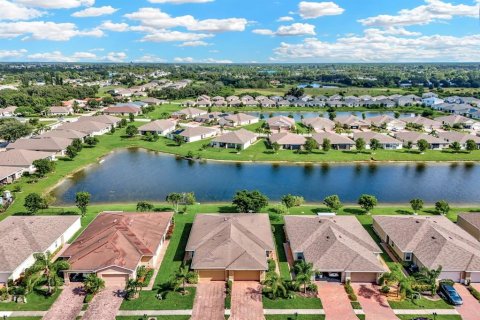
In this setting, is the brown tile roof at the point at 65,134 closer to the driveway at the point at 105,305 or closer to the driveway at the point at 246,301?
the driveway at the point at 105,305

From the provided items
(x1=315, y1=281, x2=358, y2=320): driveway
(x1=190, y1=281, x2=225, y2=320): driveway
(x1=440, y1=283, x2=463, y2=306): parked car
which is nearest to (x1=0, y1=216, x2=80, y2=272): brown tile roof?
(x1=190, y1=281, x2=225, y2=320): driveway

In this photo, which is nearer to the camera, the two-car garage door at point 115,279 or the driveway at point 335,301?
the driveway at point 335,301

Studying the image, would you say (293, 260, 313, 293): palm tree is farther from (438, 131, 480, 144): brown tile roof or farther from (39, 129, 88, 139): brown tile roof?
(438, 131, 480, 144): brown tile roof

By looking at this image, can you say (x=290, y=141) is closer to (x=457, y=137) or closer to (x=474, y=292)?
(x=457, y=137)

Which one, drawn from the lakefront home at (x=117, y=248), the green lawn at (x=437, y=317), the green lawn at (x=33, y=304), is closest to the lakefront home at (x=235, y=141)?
the lakefront home at (x=117, y=248)

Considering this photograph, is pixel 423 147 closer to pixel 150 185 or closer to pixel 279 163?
pixel 279 163

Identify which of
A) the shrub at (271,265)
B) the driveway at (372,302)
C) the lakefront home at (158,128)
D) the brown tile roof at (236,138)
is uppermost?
the lakefront home at (158,128)
